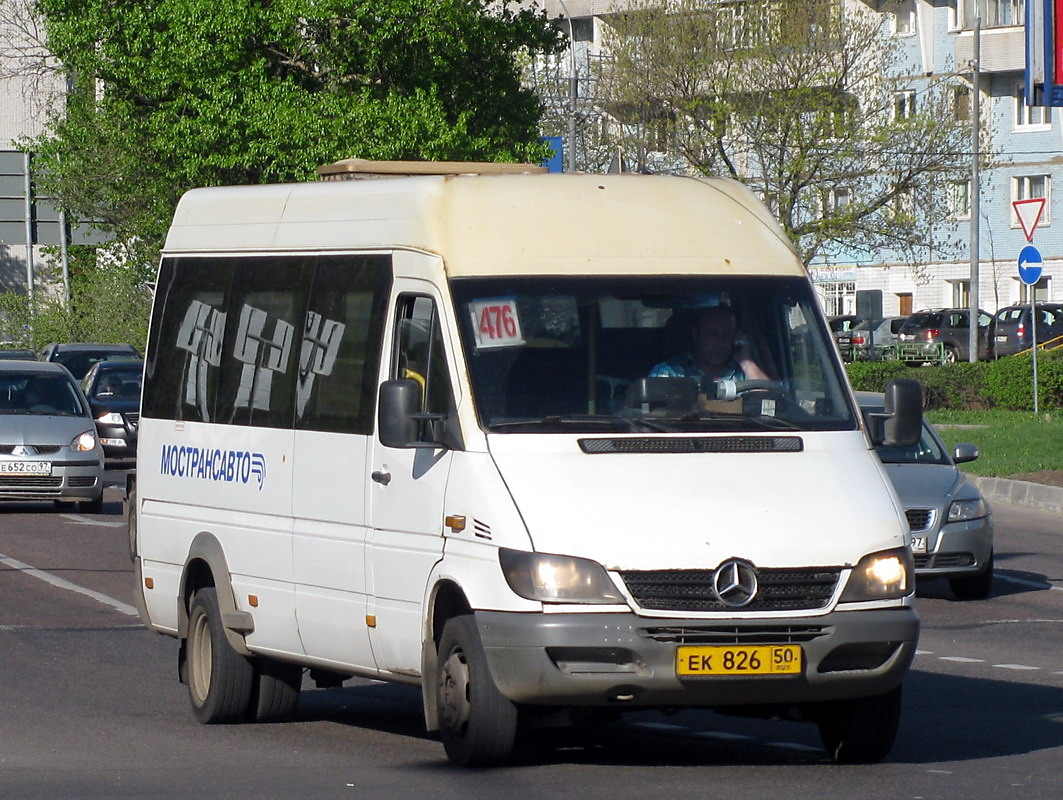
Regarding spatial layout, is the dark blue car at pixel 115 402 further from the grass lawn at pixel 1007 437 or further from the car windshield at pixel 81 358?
the grass lawn at pixel 1007 437

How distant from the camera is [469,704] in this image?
7.62 m

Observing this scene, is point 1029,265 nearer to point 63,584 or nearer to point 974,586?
point 974,586

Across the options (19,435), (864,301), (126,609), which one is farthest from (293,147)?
(126,609)

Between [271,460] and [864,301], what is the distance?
123ft

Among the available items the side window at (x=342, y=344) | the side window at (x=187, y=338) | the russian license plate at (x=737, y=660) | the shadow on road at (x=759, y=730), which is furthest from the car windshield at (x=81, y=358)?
the russian license plate at (x=737, y=660)

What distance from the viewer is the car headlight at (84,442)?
22562 mm

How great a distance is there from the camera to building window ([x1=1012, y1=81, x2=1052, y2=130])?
226 ft

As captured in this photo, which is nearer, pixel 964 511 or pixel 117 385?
pixel 964 511

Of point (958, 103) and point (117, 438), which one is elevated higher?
point (958, 103)

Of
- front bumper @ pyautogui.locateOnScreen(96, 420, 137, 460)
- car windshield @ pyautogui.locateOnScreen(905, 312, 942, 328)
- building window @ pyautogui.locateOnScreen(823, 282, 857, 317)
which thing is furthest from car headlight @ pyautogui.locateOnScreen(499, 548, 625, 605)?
building window @ pyautogui.locateOnScreen(823, 282, 857, 317)

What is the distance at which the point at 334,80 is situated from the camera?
4172cm

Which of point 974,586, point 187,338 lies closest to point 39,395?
point 974,586

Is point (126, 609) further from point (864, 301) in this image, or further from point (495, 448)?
point (864, 301)

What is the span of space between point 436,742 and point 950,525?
6.86 metres
